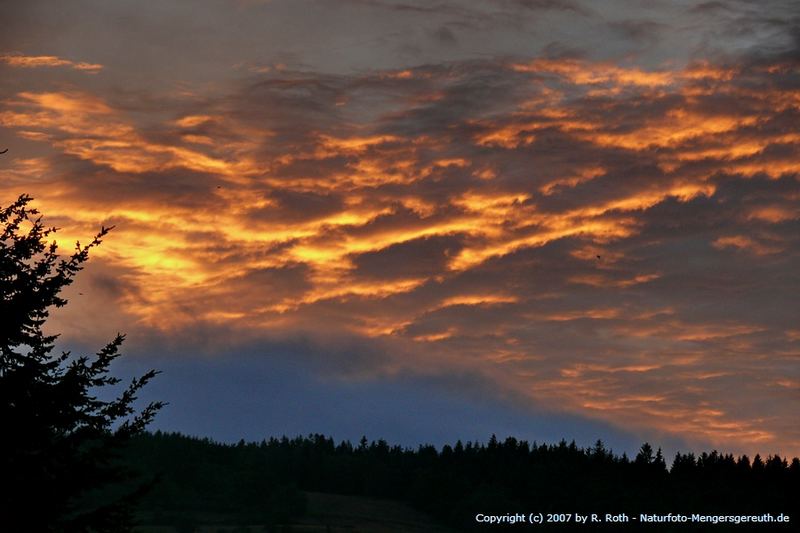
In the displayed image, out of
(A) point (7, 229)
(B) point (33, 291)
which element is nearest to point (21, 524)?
(B) point (33, 291)

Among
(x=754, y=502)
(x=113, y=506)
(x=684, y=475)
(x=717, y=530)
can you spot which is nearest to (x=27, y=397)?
(x=113, y=506)

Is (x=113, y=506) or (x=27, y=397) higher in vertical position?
(x=27, y=397)

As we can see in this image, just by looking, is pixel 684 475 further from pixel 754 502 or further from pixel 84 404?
pixel 84 404

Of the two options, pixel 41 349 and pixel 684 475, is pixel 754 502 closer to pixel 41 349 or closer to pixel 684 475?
pixel 684 475

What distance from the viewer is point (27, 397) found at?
2458 cm

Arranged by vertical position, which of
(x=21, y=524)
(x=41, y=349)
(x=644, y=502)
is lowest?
(x=21, y=524)

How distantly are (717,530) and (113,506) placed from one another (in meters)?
171

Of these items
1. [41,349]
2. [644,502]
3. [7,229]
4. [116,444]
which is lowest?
[116,444]

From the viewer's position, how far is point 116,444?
2505 centimetres

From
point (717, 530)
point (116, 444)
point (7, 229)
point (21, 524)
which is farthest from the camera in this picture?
point (717, 530)

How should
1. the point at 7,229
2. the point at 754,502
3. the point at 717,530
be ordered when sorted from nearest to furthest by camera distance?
the point at 7,229 < the point at 754,502 < the point at 717,530

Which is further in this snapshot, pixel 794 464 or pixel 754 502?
pixel 794 464

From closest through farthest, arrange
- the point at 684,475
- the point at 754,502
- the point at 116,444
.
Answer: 1. the point at 116,444
2. the point at 754,502
3. the point at 684,475

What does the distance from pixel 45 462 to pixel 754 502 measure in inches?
5962
